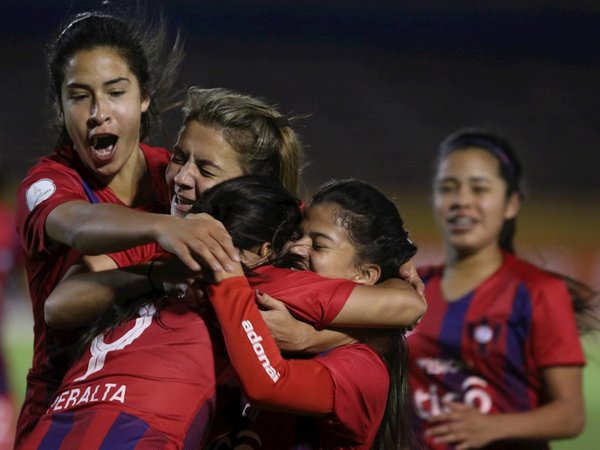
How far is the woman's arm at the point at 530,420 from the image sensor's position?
3.55m

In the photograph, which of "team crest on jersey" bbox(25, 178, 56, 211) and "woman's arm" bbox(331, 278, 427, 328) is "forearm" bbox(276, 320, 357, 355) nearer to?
"woman's arm" bbox(331, 278, 427, 328)

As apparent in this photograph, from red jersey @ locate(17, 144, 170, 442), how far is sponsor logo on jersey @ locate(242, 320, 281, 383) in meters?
0.53

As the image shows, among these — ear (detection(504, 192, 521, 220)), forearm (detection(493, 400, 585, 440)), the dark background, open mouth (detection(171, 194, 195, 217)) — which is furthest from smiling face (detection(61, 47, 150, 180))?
the dark background

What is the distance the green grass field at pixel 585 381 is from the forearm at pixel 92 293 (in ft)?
10.7

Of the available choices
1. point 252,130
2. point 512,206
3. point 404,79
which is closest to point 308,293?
point 252,130

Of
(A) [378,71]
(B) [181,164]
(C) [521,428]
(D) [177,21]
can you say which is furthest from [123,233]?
(A) [378,71]

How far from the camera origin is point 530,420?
3582mm

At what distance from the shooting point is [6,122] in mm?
7246

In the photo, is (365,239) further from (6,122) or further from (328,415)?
(6,122)

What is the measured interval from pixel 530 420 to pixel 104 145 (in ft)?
5.49

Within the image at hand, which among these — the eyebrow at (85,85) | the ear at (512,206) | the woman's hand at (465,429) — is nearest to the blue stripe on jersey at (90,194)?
the eyebrow at (85,85)

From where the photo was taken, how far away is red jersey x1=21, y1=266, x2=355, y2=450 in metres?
2.18

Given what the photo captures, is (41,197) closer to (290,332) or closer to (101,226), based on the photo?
(101,226)

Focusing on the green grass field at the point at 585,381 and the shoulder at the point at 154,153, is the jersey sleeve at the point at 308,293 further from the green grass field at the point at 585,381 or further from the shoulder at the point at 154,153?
the green grass field at the point at 585,381
